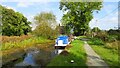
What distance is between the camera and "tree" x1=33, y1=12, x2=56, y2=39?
163 ft

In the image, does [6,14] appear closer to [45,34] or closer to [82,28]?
[45,34]

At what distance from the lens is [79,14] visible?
218 ft

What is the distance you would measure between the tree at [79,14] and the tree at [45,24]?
12460 millimetres

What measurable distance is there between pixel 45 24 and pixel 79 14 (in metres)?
18.9

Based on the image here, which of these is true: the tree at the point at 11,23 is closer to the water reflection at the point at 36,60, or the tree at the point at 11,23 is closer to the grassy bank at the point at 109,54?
the water reflection at the point at 36,60

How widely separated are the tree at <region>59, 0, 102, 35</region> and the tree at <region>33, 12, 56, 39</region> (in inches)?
491

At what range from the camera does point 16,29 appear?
172 feet

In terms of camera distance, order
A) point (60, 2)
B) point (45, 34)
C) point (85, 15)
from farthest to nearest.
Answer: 1. point (60, 2)
2. point (85, 15)
3. point (45, 34)

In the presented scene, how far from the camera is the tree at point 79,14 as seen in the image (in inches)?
2559

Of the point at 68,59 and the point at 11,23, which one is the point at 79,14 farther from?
the point at 68,59

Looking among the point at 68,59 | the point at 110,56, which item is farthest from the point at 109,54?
the point at 68,59

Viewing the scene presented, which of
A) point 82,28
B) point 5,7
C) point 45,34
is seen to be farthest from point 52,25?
point 82,28

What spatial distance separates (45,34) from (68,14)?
18647 millimetres

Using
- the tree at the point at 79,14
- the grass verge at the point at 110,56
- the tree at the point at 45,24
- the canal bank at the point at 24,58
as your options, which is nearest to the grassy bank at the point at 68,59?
the canal bank at the point at 24,58
